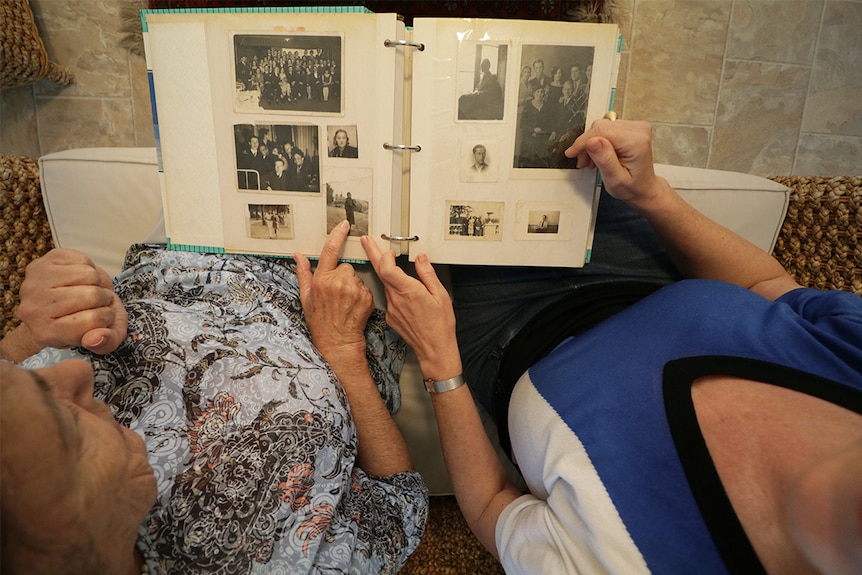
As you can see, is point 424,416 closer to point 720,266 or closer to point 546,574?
point 546,574

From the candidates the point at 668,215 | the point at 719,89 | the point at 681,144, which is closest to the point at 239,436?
the point at 668,215

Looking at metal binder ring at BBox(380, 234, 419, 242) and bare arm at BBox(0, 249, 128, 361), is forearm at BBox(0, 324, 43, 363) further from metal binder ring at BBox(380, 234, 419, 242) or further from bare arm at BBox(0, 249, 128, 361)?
metal binder ring at BBox(380, 234, 419, 242)

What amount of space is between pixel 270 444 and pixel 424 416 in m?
0.42

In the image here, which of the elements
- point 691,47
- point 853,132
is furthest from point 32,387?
point 853,132

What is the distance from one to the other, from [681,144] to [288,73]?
5.13 feet

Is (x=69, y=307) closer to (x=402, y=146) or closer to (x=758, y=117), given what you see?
(x=402, y=146)

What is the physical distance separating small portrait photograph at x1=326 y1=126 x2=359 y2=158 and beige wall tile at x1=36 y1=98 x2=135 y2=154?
1393 millimetres

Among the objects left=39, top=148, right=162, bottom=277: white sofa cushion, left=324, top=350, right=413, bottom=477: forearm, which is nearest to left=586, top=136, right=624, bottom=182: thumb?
left=324, top=350, right=413, bottom=477: forearm

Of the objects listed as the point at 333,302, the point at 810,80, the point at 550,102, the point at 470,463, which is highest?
the point at 810,80

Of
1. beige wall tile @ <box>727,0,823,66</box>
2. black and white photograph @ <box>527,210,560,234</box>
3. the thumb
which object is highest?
beige wall tile @ <box>727,0,823,66</box>

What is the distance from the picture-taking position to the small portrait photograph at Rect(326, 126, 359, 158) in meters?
0.79

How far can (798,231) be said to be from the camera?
3.40 ft

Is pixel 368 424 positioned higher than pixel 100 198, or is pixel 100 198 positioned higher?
pixel 100 198

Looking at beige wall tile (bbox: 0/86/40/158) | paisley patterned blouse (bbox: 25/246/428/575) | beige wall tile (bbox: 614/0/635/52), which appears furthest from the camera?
beige wall tile (bbox: 0/86/40/158)
